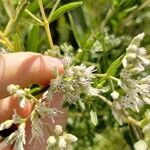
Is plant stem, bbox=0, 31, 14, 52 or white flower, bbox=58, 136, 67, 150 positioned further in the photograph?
plant stem, bbox=0, 31, 14, 52

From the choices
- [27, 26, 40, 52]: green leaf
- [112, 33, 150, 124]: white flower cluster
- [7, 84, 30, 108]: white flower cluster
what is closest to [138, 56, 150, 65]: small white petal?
[112, 33, 150, 124]: white flower cluster

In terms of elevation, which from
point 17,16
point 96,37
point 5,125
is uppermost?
point 17,16

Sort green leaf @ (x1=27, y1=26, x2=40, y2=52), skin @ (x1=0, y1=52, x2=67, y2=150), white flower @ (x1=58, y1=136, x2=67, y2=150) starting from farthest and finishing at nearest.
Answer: green leaf @ (x1=27, y1=26, x2=40, y2=52)
skin @ (x1=0, y1=52, x2=67, y2=150)
white flower @ (x1=58, y1=136, x2=67, y2=150)

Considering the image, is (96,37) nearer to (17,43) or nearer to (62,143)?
(17,43)

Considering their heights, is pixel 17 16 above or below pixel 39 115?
above

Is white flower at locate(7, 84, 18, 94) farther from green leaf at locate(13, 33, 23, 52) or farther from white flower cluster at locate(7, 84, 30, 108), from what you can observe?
green leaf at locate(13, 33, 23, 52)

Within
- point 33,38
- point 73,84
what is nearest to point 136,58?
point 73,84
